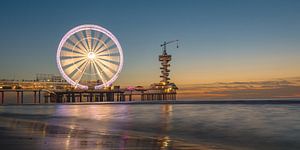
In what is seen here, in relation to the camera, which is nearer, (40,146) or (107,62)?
(40,146)

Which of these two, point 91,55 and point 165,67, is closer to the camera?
point 91,55

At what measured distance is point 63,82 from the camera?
128 m

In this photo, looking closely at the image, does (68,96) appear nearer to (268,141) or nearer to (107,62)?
(107,62)

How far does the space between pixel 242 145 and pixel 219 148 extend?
2104 mm

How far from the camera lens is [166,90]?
168250 millimetres

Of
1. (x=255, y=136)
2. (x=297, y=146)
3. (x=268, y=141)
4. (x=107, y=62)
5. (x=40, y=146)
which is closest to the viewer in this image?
(x=40, y=146)

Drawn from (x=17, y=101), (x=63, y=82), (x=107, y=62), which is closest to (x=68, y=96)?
(x=63, y=82)

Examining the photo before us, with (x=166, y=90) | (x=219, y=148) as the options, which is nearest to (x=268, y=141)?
(x=219, y=148)

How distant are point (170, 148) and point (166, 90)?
155 meters

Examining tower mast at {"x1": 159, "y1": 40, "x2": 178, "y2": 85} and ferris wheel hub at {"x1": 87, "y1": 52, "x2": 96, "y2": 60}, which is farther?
tower mast at {"x1": 159, "y1": 40, "x2": 178, "y2": 85}

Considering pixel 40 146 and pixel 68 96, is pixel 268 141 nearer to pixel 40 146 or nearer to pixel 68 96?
pixel 40 146

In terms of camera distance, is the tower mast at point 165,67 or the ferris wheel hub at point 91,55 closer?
the ferris wheel hub at point 91,55

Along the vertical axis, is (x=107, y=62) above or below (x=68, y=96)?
above

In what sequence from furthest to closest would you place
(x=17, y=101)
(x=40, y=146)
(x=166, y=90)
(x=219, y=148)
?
(x=166, y=90) < (x=17, y=101) < (x=219, y=148) < (x=40, y=146)
